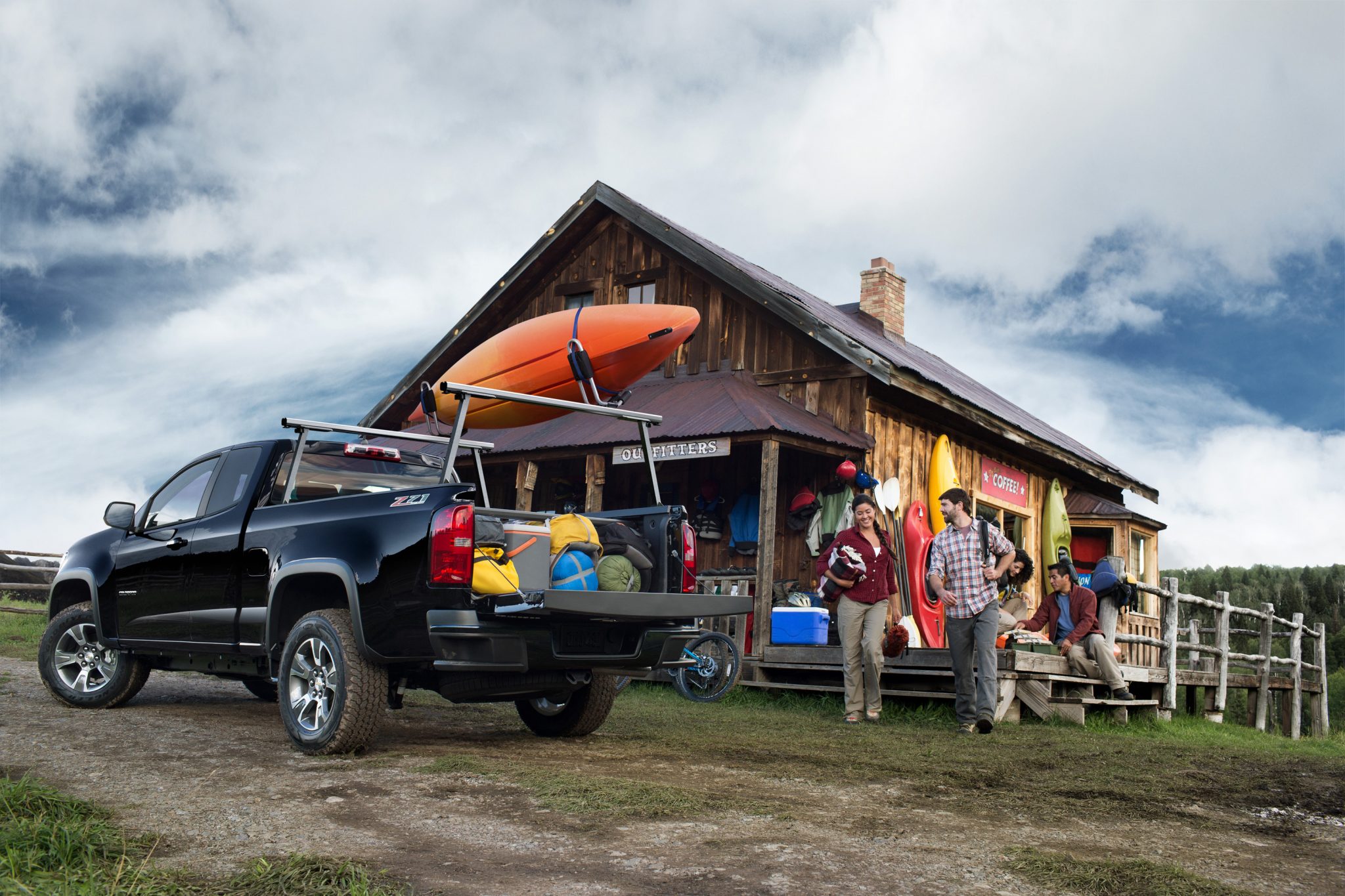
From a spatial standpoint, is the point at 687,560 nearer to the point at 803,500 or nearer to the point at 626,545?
→ the point at 626,545

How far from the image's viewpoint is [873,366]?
1291cm

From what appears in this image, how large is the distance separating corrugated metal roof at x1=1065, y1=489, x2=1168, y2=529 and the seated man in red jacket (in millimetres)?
8051

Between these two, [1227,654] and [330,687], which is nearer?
[330,687]

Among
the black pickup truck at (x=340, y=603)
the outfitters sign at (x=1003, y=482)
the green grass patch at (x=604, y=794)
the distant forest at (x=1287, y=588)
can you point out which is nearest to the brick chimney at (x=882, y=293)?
the outfitters sign at (x=1003, y=482)

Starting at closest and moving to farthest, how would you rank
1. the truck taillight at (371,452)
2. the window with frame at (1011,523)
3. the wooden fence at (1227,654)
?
the truck taillight at (371,452) < the wooden fence at (1227,654) < the window with frame at (1011,523)

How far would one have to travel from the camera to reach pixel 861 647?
9.48 m

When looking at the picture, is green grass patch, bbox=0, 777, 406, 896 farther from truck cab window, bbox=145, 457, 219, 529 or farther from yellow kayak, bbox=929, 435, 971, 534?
yellow kayak, bbox=929, 435, 971, 534

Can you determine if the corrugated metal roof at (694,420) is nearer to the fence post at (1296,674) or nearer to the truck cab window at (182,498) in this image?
the truck cab window at (182,498)

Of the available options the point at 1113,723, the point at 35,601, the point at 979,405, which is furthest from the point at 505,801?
the point at 35,601

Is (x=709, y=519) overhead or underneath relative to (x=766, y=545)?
overhead

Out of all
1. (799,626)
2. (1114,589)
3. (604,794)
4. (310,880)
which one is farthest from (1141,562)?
(310,880)

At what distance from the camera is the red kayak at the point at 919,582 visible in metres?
14.2

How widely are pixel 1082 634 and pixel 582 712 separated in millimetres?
5729

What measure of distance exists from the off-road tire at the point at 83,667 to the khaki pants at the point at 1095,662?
8.08 metres
